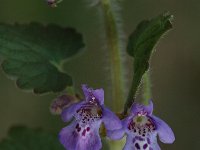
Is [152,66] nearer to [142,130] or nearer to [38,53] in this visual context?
[38,53]

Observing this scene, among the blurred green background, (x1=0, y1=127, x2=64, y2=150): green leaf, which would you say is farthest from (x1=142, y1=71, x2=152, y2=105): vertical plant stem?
the blurred green background

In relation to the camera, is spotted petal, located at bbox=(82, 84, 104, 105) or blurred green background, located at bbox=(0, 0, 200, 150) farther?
blurred green background, located at bbox=(0, 0, 200, 150)

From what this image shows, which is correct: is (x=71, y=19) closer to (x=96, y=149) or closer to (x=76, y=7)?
(x=76, y=7)

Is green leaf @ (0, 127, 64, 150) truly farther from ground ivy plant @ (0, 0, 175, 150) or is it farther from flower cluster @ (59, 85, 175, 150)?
flower cluster @ (59, 85, 175, 150)

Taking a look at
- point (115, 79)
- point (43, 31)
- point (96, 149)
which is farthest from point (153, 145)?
point (43, 31)

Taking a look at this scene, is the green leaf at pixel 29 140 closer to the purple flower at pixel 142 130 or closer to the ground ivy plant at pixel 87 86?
the ground ivy plant at pixel 87 86

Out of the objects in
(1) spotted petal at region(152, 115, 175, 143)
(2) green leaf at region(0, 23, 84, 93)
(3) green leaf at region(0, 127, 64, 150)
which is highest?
(2) green leaf at region(0, 23, 84, 93)

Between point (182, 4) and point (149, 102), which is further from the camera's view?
point (182, 4)

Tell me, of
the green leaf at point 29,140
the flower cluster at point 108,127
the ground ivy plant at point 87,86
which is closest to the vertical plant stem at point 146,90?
the ground ivy plant at point 87,86
